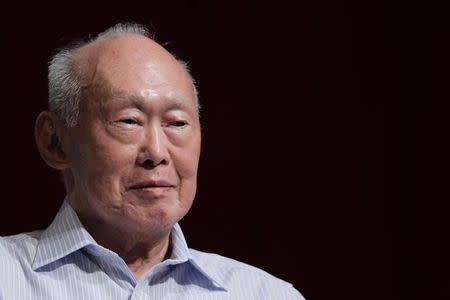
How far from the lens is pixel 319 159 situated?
279 cm

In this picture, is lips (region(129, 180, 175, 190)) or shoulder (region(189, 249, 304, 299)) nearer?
lips (region(129, 180, 175, 190))

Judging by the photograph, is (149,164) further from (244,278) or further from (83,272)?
(244,278)

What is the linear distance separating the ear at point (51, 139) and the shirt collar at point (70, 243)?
0.34 ft

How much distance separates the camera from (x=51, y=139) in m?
2.04

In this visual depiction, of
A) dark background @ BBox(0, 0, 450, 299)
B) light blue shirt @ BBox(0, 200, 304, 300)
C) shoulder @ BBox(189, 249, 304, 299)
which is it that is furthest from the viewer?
dark background @ BBox(0, 0, 450, 299)

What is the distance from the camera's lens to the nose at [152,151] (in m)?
1.88

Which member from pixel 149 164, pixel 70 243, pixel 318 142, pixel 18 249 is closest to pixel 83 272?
pixel 70 243

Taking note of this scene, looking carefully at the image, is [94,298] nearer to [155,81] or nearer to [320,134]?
[155,81]

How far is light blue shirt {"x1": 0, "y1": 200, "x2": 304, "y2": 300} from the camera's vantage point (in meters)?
1.85

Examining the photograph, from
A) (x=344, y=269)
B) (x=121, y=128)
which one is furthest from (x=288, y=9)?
(x=121, y=128)

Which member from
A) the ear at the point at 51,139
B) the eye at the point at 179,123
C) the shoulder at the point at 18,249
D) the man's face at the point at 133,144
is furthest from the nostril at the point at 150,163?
the shoulder at the point at 18,249

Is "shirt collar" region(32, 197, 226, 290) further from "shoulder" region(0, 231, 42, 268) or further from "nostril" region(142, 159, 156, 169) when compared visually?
"nostril" region(142, 159, 156, 169)

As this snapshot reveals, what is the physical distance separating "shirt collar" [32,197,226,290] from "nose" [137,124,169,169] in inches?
8.6

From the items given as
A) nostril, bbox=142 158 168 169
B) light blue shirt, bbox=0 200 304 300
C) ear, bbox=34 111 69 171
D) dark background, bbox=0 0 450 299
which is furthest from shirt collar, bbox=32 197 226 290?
dark background, bbox=0 0 450 299
